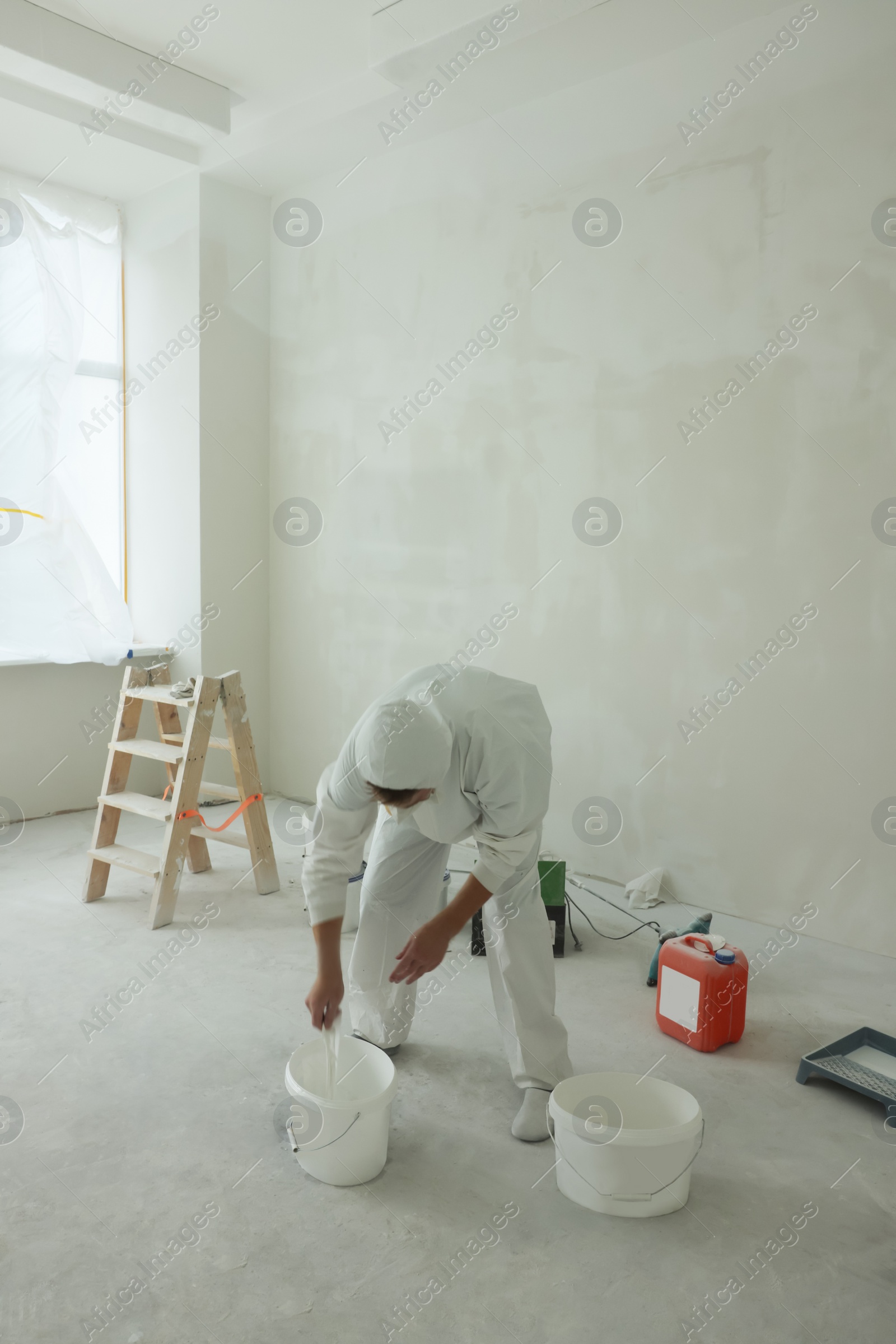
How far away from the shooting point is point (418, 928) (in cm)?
223

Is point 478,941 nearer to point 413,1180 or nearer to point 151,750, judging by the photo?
point 413,1180

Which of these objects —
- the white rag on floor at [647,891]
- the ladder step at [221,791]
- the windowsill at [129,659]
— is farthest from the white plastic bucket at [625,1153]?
the windowsill at [129,659]

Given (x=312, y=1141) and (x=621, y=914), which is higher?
(x=312, y=1141)

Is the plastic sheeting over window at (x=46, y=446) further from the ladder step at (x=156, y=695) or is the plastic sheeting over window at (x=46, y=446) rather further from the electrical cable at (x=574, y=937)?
the electrical cable at (x=574, y=937)

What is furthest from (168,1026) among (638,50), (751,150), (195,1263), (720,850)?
(638,50)

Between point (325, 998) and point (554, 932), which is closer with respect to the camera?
point (325, 998)

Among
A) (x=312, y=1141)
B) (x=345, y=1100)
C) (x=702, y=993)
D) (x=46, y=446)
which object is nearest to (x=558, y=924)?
(x=702, y=993)

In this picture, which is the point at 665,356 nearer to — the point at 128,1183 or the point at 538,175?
the point at 538,175

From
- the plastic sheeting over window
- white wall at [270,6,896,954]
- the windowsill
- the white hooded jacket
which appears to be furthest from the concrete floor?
the plastic sheeting over window

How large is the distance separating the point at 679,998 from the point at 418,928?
77cm

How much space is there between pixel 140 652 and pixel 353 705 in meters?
1.09

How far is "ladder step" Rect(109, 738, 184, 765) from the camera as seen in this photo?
10.5 feet

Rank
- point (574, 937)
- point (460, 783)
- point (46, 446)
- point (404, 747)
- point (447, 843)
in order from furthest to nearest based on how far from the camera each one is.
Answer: point (46, 446)
point (574, 937)
point (447, 843)
point (460, 783)
point (404, 747)

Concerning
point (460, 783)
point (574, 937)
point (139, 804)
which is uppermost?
point (460, 783)
